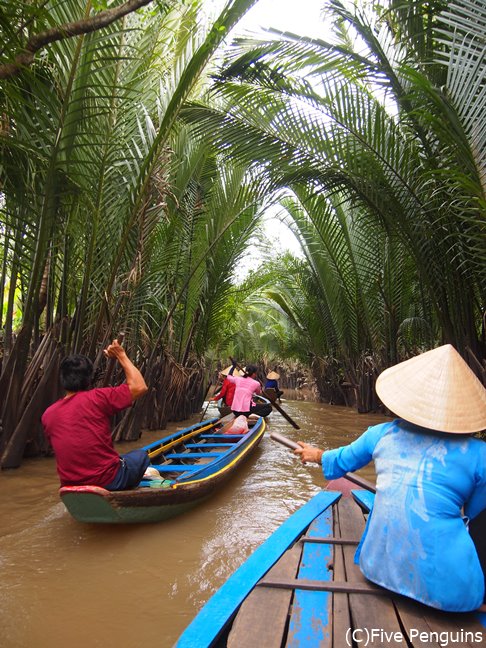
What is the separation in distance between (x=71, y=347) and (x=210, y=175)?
4.00m

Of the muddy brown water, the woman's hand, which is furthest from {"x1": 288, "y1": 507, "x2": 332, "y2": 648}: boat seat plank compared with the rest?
the muddy brown water

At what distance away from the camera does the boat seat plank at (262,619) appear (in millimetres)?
1392

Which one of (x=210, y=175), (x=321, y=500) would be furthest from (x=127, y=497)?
(x=210, y=175)

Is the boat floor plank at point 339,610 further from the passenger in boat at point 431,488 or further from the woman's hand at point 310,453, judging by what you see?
the woman's hand at point 310,453

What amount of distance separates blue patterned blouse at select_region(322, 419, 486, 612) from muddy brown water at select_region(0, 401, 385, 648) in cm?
123

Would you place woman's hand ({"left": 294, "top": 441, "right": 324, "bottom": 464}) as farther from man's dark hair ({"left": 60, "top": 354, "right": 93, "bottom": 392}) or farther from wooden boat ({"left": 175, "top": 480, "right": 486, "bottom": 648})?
man's dark hair ({"left": 60, "top": 354, "right": 93, "bottom": 392})

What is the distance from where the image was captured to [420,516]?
1548 millimetres

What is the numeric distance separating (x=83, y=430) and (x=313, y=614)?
2073mm

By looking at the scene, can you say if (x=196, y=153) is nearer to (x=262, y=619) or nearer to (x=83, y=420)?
(x=83, y=420)

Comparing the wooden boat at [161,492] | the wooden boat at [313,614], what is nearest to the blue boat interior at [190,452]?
the wooden boat at [161,492]

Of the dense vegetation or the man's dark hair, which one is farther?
the dense vegetation

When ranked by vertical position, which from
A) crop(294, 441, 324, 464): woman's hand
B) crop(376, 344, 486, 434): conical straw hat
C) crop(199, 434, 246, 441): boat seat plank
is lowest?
crop(199, 434, 246, 441): boat seat plank

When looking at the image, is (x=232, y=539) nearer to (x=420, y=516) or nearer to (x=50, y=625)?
(x=50, y=625)

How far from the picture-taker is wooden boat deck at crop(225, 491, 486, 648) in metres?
1.42
